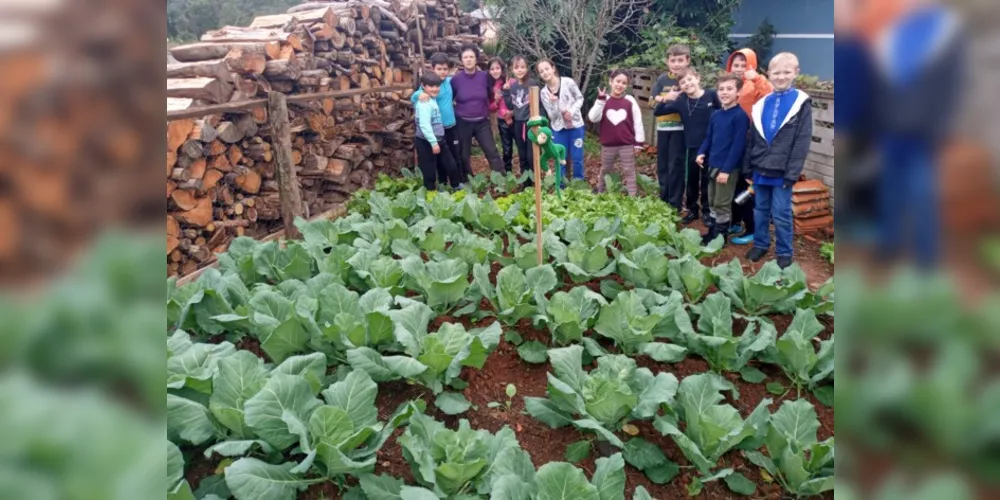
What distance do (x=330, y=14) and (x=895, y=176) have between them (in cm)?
750

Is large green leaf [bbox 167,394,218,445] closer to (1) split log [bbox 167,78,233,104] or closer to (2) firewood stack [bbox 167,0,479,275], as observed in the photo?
(2) firewood stack [bbox 167,0,479,275]

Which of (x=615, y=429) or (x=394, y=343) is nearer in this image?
(x=615, y=429)

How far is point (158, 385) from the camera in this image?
1.30 ft

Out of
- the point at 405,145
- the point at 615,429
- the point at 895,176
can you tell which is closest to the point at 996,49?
the point at 895,176

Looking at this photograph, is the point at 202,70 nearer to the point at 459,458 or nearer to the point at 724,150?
the point at 724,150

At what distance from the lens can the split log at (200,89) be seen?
514 cm

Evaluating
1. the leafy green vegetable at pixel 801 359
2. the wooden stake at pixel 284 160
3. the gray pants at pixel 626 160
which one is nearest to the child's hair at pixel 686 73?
the gray pants at pixel 626 160

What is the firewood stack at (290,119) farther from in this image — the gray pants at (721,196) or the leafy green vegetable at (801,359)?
the leafy green vegetable at (801,359)

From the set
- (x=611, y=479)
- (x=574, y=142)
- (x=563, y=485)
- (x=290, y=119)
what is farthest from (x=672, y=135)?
(x=563, y=485)

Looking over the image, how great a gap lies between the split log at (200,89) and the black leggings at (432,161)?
208 centimetres

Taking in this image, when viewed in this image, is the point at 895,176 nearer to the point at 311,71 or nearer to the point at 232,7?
the point at 311,71

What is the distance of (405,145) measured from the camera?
880 cm

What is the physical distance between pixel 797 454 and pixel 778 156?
9.58 ft

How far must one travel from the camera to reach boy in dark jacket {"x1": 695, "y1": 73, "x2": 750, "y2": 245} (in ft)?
16.5
